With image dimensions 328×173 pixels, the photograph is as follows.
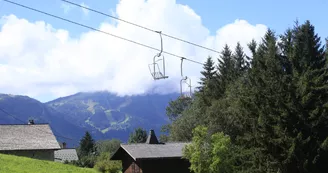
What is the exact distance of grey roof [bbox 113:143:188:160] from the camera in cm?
3969

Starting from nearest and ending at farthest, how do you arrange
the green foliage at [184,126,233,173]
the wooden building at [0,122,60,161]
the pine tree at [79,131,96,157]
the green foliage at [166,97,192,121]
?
the green foliage at [184,126,233,173] → the wooden building at [0,122,60,161] → the green foliage at [166,97,192,121] → the pine tree at [79,131,96,157]

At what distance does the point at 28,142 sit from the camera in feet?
170

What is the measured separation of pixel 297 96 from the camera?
3600cm

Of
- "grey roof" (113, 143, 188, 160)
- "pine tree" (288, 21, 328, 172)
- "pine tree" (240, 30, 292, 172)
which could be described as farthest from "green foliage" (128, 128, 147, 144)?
"pine tree" (288, 21, 328, 172)

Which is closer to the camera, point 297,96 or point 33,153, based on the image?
point 297,96

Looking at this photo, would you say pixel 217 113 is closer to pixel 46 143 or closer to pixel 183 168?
pixel 183 168

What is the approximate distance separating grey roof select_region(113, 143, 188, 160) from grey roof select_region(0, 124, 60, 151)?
13.8m

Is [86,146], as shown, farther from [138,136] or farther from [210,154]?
A: [210,154]

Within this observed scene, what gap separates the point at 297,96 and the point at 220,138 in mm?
7508

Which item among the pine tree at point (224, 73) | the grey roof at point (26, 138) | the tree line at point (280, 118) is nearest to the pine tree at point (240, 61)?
the pine tree at point (224, 73)

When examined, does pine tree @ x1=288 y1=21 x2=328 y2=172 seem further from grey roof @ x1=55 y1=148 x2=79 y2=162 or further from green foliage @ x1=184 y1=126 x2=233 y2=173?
grey roof @ x1=55 y1=148 x2=79 y2=162

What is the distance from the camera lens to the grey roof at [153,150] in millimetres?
39691

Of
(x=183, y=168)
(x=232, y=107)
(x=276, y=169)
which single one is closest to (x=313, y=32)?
(x=232, y=107)

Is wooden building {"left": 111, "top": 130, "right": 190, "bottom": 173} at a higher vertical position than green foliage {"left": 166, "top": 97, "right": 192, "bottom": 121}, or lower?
lower
